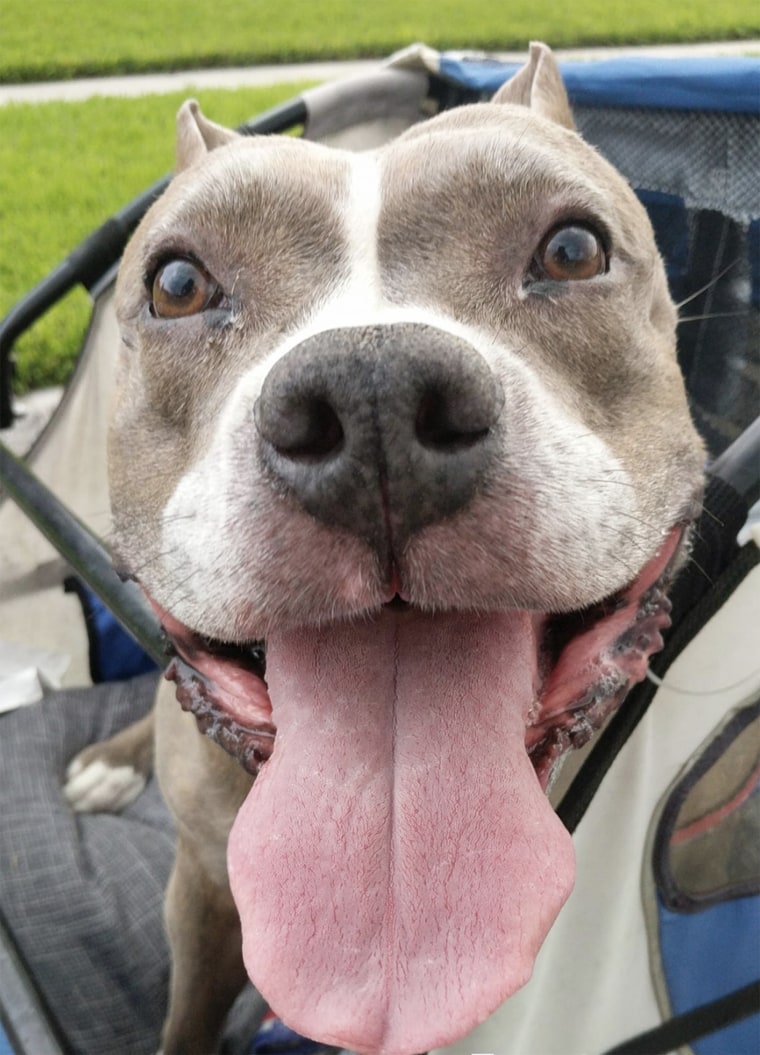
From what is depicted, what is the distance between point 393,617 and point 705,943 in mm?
865

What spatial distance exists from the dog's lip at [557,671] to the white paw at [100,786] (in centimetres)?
150

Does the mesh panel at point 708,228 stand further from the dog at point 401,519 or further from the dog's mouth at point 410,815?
the dog's mouth at point 410,815

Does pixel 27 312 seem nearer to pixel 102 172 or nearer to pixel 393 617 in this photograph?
Result: pixel 393 617

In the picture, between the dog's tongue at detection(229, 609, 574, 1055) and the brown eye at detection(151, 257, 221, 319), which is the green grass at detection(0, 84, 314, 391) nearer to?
the brown eye at detection(151, 257, 221, 319)

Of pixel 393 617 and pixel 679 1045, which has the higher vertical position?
pixel 393 617

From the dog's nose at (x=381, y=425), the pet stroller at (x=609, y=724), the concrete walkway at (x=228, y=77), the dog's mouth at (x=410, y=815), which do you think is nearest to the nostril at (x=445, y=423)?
the dog's nose at (x=381, y=425)

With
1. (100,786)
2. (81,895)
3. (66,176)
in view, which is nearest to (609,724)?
(81,895)

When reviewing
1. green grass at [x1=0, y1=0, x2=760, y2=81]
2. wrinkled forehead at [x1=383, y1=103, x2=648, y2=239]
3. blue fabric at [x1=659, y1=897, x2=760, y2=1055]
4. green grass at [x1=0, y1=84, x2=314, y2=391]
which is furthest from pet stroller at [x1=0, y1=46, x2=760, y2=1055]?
green grass at [x1=0, y1=0, x2=760, y2=81]

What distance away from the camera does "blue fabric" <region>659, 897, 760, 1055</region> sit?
1.59 meters

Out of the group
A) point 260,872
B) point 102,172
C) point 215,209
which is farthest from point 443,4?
point 260,872

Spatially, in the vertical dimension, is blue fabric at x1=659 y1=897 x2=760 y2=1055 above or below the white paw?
above

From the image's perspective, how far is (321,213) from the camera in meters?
1.61

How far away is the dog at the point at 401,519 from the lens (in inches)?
45.5

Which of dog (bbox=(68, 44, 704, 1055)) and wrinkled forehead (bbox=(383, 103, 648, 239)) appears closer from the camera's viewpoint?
dog (bbox=(68, 44, 704, 1055))
